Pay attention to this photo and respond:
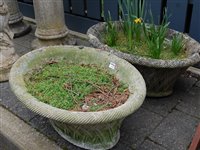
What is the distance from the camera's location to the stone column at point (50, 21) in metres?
3.68

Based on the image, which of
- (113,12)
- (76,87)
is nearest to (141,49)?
(76,87)

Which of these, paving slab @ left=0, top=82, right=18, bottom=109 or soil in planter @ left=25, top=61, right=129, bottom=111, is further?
paving slab @ left=0, top=82, right=18, bottom=109

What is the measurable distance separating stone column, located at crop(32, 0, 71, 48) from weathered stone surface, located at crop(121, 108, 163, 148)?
169 centimetres

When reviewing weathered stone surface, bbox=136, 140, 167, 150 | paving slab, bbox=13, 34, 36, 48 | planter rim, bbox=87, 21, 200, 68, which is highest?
planter rim, bbox=87, 21, 200, 68

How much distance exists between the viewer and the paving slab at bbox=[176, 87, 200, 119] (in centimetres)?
287

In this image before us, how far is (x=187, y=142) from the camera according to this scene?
8.21 feet

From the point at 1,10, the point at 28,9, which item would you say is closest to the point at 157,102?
the point at 1,10

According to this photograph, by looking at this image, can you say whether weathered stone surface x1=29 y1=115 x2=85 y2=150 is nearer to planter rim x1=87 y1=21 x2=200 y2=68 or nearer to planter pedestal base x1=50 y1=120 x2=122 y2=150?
planter pedestal base x1=50 y1=120 x2=122 y2=150

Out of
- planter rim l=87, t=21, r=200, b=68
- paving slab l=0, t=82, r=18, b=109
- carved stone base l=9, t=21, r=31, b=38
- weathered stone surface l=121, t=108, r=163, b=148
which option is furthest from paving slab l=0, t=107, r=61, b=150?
carved stone base l=9, t=21, r=31, b=38

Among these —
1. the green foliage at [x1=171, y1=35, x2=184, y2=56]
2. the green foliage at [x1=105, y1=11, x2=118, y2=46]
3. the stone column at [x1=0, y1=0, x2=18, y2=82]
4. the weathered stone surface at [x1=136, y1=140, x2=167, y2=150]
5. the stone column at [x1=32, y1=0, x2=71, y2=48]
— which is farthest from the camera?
the stone column at [x1=32, y1=0, x2=71, y2=48]

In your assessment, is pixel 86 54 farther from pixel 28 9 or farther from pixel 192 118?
pixel 28 9

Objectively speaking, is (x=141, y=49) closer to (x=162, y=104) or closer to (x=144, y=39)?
(x=144, y=39)

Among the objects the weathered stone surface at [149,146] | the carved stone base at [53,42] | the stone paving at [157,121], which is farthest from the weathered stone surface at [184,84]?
the carved stone base at [53,42]

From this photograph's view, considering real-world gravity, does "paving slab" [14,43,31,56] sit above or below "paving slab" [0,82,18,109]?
above
